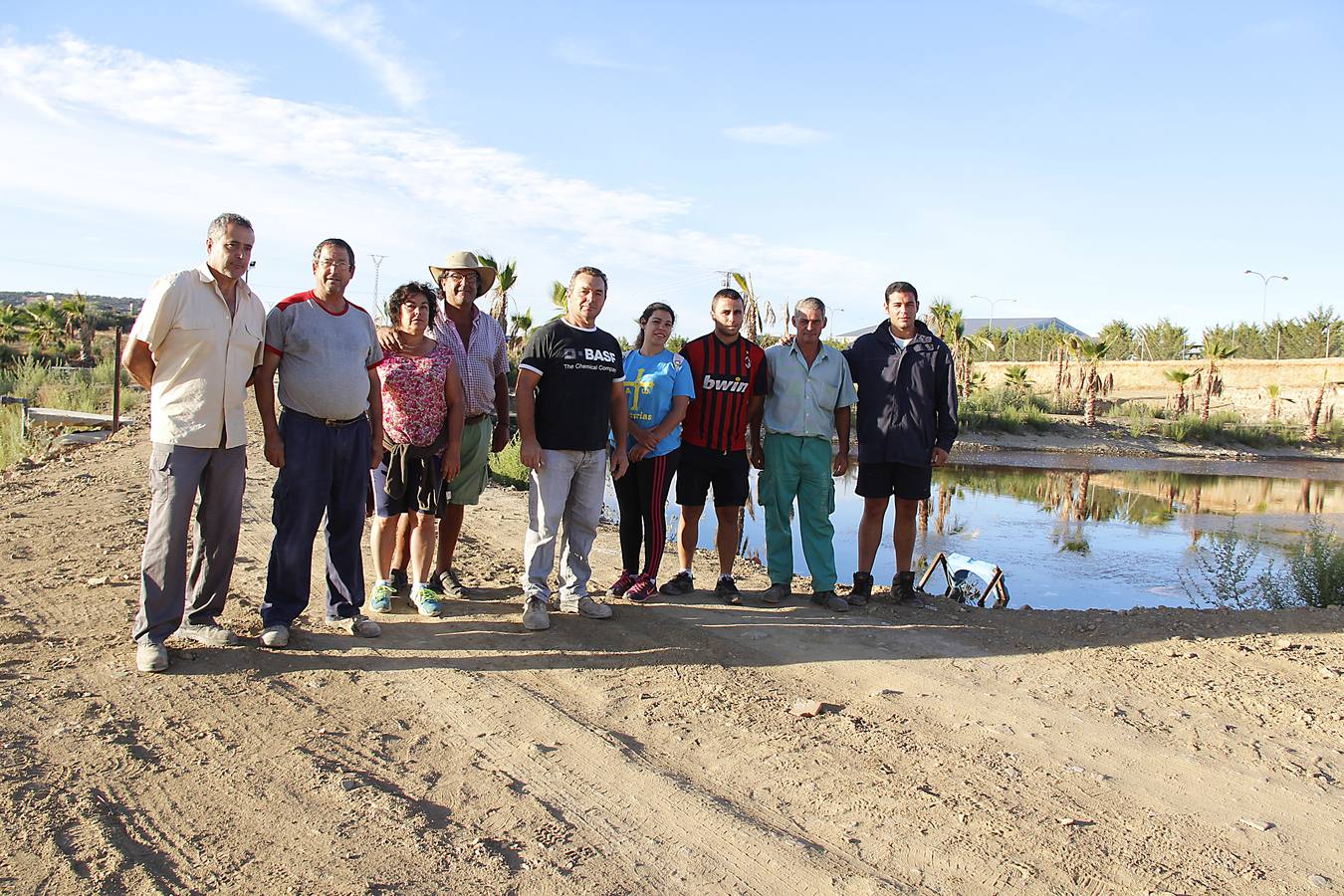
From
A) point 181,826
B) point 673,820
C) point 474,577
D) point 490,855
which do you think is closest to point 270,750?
point 181,826

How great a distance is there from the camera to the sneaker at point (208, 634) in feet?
15.5

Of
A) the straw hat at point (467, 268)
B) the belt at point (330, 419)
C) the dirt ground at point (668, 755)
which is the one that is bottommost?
the dirt ground at point (668, 755)

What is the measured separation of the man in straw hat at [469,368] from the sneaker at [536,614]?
2.57 ft

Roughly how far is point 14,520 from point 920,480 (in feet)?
24.2

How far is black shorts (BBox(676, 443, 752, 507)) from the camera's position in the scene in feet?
21.0

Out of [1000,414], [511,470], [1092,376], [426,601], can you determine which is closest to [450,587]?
[426,601]

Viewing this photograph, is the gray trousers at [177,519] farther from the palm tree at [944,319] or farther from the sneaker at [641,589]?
A: the palm tree at [944,319]

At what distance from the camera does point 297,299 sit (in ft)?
15.9

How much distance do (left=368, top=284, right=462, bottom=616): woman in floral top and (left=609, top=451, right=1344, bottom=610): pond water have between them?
4876 mm

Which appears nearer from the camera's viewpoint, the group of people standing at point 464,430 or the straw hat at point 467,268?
the group of people standing at point 464,430

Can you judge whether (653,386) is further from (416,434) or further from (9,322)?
(9,322)

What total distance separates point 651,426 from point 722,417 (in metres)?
0.52

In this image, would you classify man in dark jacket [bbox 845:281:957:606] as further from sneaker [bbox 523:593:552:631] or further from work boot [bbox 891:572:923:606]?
sneaker [bbox 523:593:552:631]

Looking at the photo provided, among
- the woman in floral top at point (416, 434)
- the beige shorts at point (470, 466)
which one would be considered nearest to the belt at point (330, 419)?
the woman in floral top at point (416, 434)
